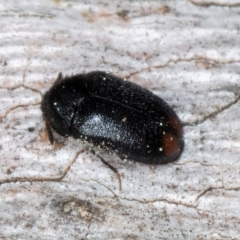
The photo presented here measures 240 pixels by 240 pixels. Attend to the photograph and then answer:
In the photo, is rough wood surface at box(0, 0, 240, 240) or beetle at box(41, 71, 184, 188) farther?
rough wood surface at box(0, 0, 240, 240)

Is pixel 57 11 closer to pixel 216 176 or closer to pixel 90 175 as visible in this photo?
pixel 90 175

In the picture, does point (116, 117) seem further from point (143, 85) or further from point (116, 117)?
point (143, 85)

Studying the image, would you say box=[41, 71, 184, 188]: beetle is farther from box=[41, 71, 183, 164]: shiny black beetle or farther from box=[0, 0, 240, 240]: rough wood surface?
box=[0, 0, 240, 240]: rough wood surface

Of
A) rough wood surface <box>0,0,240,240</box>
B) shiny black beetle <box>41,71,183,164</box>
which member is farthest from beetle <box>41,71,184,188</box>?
rough wood surface <box>0,0,240,240</box>

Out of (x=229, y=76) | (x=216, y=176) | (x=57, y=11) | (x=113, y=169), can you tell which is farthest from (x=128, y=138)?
(x=57, y=11)

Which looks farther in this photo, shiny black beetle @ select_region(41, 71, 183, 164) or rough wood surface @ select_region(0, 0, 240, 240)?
rough wood surface @ select_region(0, 0, 240, 240)

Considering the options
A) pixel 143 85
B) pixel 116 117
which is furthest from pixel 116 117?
pixel 143 85
